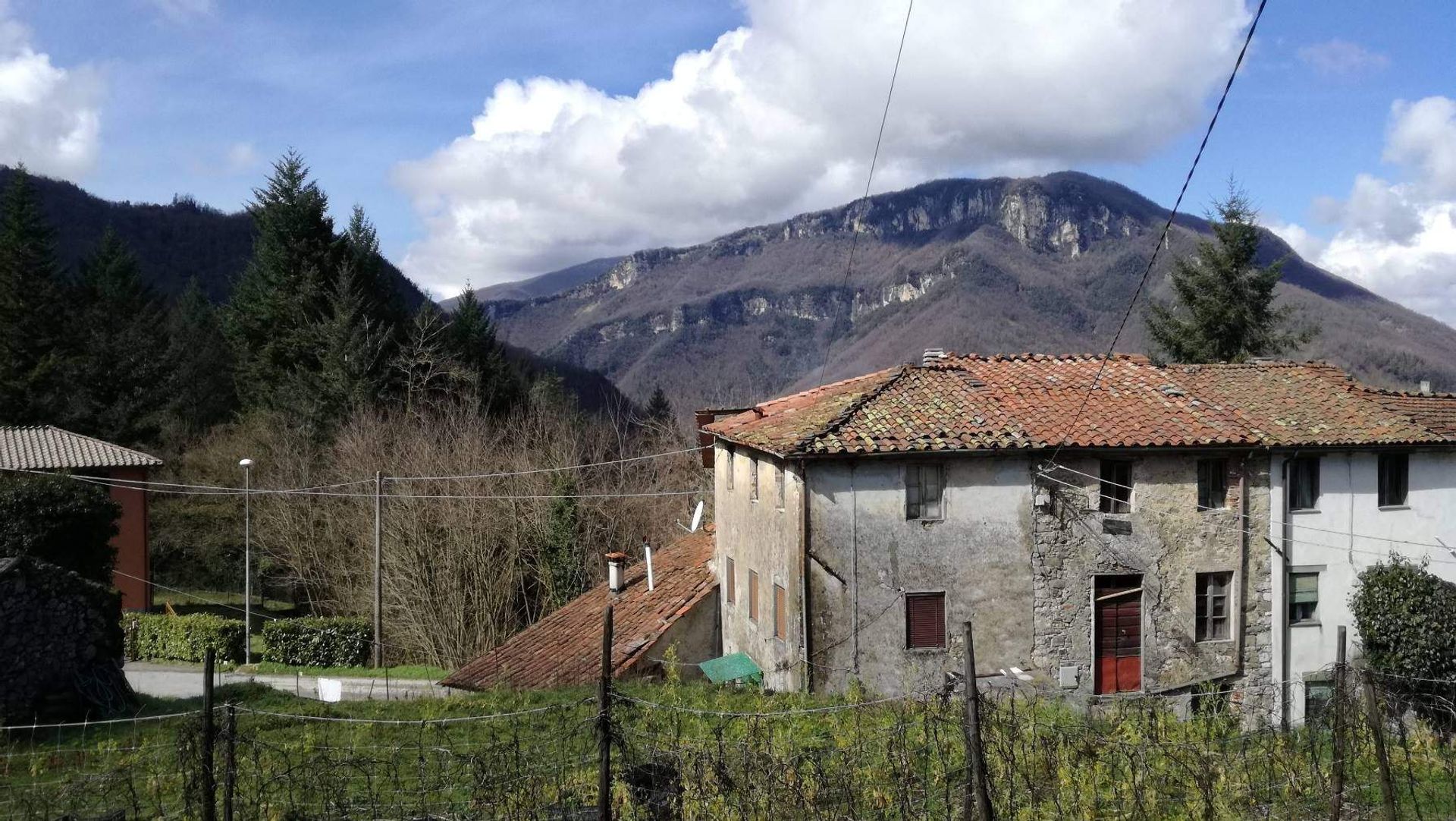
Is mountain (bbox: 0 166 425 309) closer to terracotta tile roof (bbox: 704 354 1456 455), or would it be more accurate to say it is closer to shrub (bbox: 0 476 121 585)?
shrub (bbox: 0 476 121 585)

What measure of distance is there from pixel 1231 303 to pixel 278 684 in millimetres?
35705

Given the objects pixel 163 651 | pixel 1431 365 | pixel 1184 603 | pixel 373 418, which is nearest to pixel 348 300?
pixel 373 418

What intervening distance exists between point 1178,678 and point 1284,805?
10.1 metres

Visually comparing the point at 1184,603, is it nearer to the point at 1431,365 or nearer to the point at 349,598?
the point at 349,598

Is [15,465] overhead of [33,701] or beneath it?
overhead

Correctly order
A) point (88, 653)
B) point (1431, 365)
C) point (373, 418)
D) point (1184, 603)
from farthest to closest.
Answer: point (1431, 365), point (373, 418), point (1184, 603), point (88, 653)

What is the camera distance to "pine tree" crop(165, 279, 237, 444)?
147 feet

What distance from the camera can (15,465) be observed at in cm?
3048

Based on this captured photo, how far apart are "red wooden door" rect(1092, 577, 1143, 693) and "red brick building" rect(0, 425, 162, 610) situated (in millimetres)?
29300

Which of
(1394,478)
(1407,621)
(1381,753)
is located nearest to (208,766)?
(1381,753)

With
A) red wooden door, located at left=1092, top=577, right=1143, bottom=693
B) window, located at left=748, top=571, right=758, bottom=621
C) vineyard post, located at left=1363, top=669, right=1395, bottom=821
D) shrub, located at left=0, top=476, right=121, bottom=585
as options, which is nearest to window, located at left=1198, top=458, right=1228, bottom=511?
red wooden door, located at left=1092, top=577, right=1143, bottom=693

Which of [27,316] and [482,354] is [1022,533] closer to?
[482,354]

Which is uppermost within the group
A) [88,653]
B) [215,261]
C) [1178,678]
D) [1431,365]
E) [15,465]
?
[215,261]

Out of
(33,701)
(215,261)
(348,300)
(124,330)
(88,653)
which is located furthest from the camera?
(215,261)
